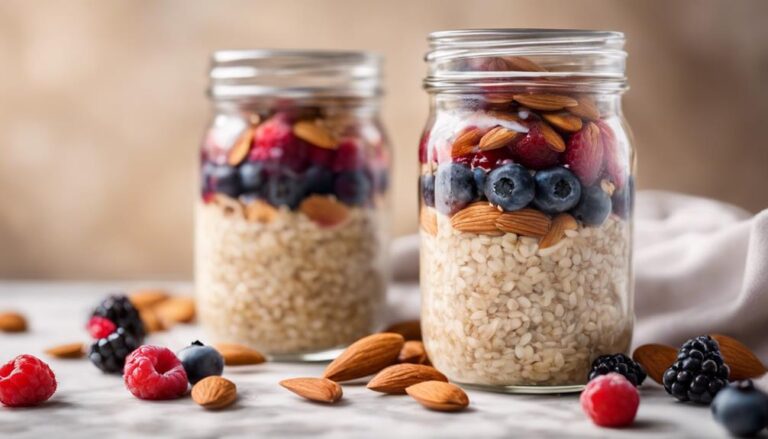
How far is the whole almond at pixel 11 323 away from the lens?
137 cm

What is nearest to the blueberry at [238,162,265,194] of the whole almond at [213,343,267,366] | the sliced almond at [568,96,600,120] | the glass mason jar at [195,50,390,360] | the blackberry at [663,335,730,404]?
the glass mason jar at [195,50,390,360]

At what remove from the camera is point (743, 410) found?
2.71ft

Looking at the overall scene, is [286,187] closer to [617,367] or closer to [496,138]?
[496,138]

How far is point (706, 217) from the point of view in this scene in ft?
4.35

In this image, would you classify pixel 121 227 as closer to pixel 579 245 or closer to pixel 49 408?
pixel 49 408

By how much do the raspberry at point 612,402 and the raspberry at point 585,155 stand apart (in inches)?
8.0

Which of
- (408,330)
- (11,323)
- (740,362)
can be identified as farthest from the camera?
(11,323)

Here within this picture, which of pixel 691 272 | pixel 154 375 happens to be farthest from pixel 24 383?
pixel 691 272

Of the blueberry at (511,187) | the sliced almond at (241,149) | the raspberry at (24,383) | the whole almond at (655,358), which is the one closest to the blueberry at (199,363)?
the raspberry at (24,383)

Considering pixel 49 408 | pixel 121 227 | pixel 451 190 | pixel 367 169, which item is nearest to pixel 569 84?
pixel 451 190

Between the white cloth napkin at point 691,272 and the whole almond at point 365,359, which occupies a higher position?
the white cloth napkin at point 691,272

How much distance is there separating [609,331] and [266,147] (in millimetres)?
455

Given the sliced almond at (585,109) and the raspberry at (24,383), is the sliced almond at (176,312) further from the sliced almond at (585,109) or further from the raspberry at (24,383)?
the sliced almond at (585,109)

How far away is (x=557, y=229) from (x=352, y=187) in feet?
→ 1.01
